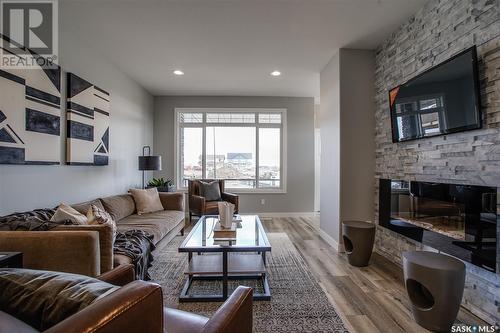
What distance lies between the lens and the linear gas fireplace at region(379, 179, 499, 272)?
184 cm

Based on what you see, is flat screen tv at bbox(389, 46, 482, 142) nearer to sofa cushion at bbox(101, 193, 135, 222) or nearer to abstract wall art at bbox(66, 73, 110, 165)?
sofa cushion at bbox(101, 193, 135, 222)

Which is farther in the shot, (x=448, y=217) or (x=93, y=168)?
(x=93, y=168)

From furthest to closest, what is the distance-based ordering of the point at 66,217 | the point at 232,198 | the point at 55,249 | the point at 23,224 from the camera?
1. the point at 232,198
2. the point at 66,217
3. the point at 23,224
4. the point at 55,249

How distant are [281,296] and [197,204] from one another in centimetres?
286

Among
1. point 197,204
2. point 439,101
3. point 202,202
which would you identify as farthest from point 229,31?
point 197,204

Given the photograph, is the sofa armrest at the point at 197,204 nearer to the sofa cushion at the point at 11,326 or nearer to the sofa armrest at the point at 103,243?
the sofa armrest at the point at 103,243

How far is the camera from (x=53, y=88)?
2.58 meters

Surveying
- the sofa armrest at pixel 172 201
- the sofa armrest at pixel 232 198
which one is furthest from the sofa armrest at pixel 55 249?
the sofa armrest at pixel 232 198

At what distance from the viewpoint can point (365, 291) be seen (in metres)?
2.38

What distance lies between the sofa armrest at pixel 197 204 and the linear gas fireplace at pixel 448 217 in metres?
3.00

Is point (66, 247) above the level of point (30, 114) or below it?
below

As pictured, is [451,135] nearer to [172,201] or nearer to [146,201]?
[172,201]

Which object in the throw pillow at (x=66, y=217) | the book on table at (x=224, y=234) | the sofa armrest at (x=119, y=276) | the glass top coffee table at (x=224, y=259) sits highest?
the throw pillow at (x=66, y=217)

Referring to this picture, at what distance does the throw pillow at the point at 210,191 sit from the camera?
5086mm
